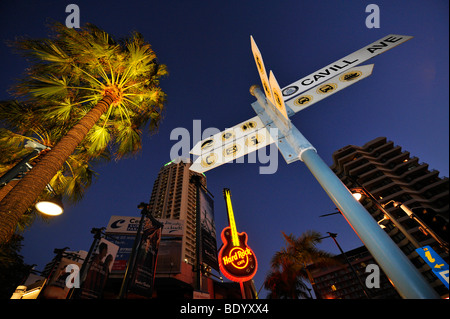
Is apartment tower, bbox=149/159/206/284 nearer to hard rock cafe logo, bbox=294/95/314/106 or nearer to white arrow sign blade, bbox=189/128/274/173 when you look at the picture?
white arrow sign blade, bbox=189/128/274/173

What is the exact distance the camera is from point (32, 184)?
3.96m

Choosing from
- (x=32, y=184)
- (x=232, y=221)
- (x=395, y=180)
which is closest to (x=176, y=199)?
(x=395, y=180)

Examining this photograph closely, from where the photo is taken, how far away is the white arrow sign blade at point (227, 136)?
405 cm

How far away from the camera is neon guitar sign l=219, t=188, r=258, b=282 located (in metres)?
7.37

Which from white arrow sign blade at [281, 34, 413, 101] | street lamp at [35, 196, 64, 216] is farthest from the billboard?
white arrow sign blade at [281, 34, 413, 101]

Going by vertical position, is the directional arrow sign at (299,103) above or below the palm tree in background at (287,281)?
below

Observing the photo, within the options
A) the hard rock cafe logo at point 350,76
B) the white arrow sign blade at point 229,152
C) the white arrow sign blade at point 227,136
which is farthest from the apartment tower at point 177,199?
the hard rock cafe logo at point 350,76

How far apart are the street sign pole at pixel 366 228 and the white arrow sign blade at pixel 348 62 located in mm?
999

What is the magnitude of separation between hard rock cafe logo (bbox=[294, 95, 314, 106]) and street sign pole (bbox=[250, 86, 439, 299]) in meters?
0.84

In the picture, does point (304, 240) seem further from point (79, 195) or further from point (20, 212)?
point (20, 212)

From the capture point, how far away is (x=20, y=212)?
3.63 meters
